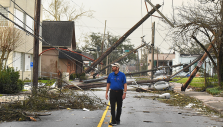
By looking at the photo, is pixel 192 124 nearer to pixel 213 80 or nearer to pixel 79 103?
pixel 79 103

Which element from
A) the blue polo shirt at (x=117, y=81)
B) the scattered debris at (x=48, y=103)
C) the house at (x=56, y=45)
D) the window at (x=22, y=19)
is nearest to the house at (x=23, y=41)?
the window at (x=22, y=19)

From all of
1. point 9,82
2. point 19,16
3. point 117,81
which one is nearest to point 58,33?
point 19,16

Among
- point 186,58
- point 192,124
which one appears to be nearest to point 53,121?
point 192,124

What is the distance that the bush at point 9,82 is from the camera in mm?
16938

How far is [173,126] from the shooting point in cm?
823

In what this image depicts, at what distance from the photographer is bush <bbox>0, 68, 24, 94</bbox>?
55.6 ft

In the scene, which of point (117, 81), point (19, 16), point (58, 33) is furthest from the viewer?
point (58, 33)

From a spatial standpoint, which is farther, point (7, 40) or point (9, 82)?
point (7, 40)

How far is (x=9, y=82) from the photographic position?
17109 millimetres

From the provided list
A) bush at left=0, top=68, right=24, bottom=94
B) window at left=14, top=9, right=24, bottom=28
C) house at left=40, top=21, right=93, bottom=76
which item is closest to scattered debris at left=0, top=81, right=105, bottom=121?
bush at left=0, top=68, right=24, bottom=94

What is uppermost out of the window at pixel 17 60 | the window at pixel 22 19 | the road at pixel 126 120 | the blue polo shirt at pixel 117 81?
the window at pixel 22 19

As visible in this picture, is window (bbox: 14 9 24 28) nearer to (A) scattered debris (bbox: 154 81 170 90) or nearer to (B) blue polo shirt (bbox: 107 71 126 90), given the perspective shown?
(A) scattered debris (bbox: 154 81 170 90)

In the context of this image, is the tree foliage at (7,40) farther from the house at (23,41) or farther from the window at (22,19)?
the window at (22,19)

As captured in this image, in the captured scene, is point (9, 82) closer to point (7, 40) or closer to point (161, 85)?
point (7, 40)
